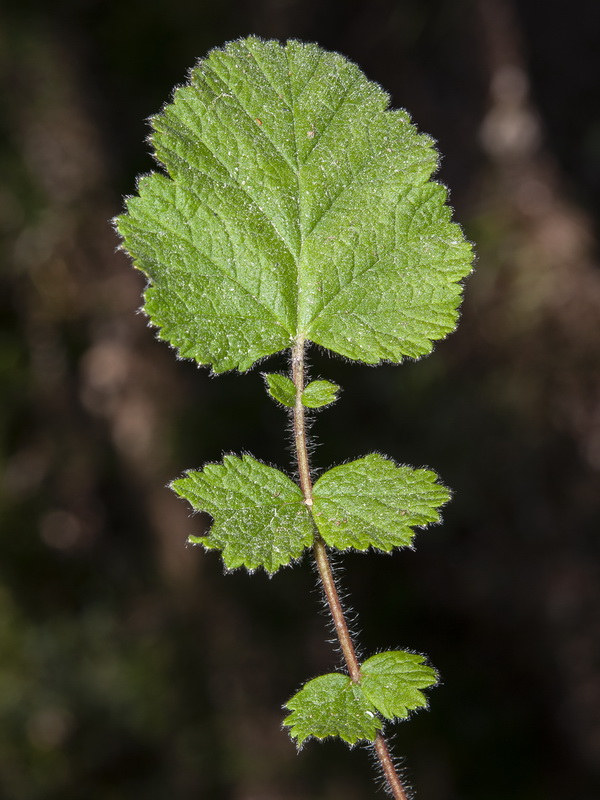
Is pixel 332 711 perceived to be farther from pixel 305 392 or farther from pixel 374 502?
pixel 305 392

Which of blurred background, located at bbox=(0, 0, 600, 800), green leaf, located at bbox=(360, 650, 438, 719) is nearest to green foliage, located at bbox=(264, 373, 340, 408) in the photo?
green leaf, located at bbox=(360, 650, 438, 719)

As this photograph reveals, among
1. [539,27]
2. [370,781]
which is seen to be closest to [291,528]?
[370,781]

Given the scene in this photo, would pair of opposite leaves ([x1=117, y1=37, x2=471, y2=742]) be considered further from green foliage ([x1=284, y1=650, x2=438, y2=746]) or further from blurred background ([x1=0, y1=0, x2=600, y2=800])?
blurred background ([x1=0, y1=0, x2=600, y2=800])

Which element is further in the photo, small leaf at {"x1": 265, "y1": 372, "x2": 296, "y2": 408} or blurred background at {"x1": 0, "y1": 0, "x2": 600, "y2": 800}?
blurred background at {"x1": 0, "y1": 0, "x2": 600, "y2": 800}

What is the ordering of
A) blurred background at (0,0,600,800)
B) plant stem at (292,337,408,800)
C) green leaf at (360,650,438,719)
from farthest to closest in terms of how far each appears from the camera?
blurred background at (0,0,600,800) → green leaf at (360,650,438,719) → plant stem at (292,337,408,800)

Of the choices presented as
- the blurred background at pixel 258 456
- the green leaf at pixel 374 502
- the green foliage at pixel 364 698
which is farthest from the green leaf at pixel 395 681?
the blurred background at pixel 258 456

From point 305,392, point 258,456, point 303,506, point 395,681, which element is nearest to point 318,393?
point 305,392
